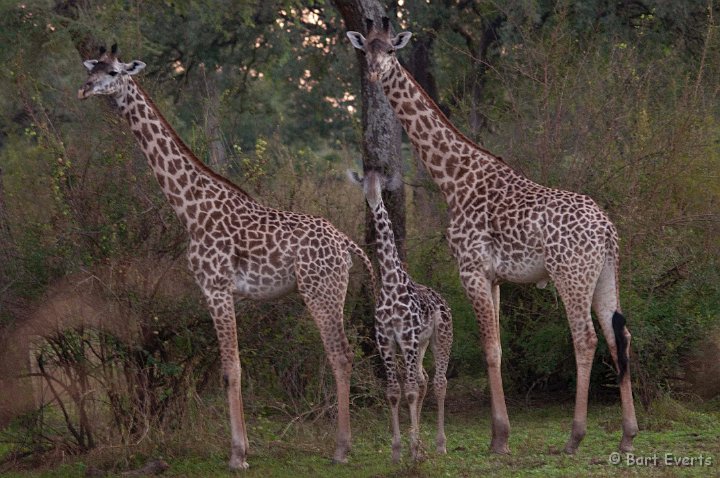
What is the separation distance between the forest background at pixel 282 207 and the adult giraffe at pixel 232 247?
0.58m

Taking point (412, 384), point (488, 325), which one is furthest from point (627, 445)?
point (412, 384)

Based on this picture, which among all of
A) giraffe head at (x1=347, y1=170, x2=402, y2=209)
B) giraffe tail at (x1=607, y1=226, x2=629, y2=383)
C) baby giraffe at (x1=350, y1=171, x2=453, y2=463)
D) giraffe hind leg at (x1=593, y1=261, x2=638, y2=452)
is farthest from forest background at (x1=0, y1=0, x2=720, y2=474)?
giraffe tail at (x1=607, y1=226, x2=629, y2=383)

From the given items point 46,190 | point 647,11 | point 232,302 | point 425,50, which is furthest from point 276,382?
point 425,50

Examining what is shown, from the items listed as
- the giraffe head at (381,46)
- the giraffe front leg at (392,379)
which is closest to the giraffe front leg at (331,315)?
the giraffe front leg at (392,379)

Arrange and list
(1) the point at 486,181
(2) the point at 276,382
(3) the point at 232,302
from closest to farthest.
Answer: (3) the point at 232,302, (1) the point at 486,181, (2) the point at 276,382

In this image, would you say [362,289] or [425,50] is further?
[425,50]

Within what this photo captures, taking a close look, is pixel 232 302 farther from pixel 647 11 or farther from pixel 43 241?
pixel 647 11

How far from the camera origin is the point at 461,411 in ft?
39.3

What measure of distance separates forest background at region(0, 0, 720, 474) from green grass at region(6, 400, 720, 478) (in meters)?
0.25

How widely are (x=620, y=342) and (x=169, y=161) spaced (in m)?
3.89

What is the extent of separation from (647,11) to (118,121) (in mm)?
12109

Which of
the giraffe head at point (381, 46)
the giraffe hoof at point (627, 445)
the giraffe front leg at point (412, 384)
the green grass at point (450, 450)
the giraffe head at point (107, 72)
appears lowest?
the green grass at point (450, 450)

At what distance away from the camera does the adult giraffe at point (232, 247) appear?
8.79 m

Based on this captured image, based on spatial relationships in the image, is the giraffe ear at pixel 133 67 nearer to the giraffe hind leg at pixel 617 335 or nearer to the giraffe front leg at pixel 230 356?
the giraffe front leg at pixel 230 356
